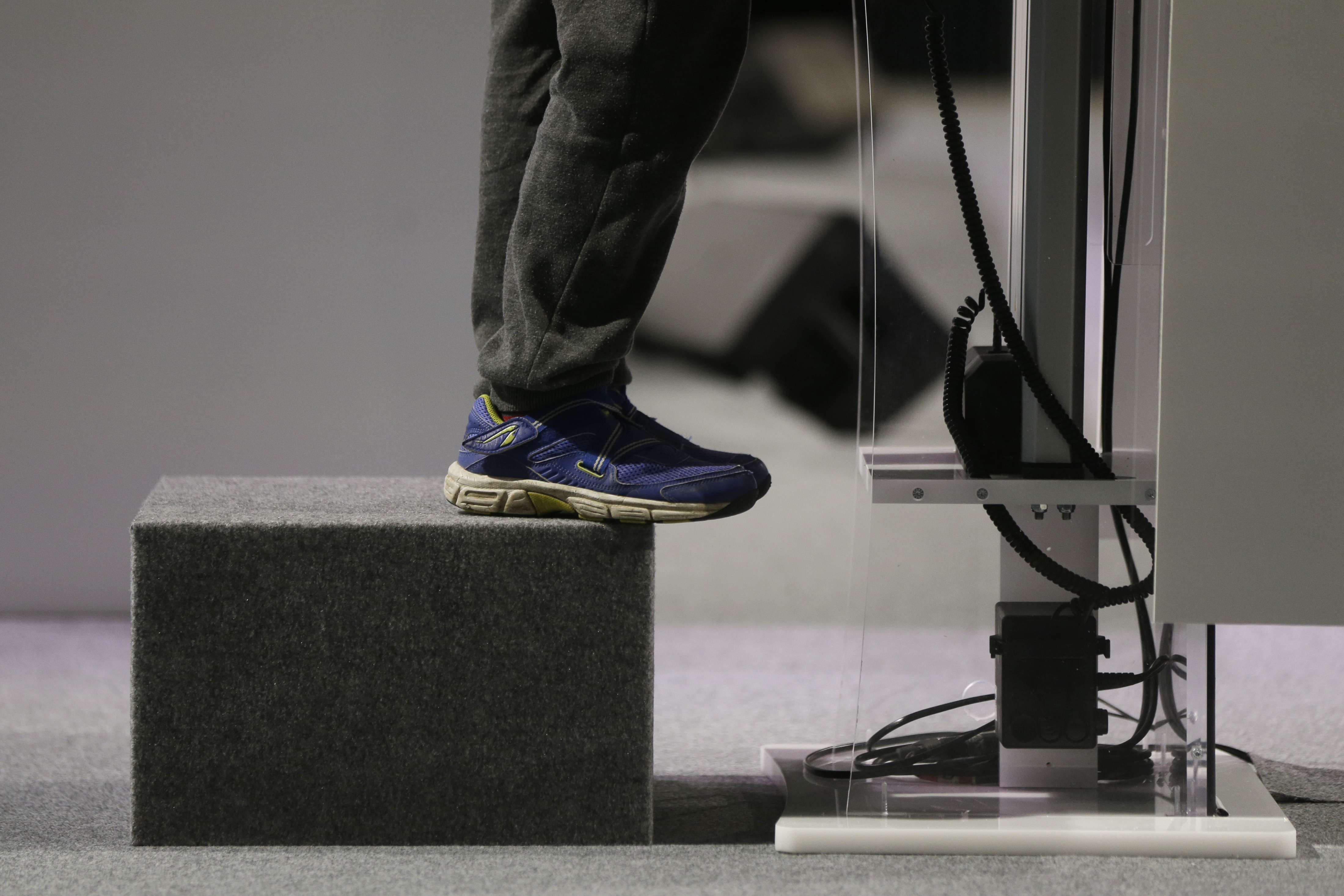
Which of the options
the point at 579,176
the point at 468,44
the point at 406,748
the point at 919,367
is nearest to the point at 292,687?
the point at 406,748

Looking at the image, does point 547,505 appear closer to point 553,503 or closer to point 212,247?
point 553,503

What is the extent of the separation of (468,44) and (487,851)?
1.59 m

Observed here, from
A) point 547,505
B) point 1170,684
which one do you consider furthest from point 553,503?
point 1170,684

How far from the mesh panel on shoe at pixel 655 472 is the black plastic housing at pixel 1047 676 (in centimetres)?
28

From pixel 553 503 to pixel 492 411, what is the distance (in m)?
0.10

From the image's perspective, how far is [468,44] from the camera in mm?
2371

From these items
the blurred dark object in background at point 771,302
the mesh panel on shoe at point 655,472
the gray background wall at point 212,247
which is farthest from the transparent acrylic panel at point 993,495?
the gray background wall at point 212,247

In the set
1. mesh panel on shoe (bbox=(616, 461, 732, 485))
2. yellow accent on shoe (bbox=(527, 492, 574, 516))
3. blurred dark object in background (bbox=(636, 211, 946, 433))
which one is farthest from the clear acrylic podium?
blurred dark object in background (bbox=(636, 211, 946, 433))

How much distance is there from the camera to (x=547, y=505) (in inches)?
45.8

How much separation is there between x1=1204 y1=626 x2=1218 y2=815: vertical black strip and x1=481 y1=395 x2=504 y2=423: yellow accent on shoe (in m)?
0.59

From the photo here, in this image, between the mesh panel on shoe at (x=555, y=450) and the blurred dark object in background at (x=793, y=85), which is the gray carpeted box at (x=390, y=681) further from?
the blurred dark object in background at (x=793, y=85)

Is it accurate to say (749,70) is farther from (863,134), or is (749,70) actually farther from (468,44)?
(863,134)

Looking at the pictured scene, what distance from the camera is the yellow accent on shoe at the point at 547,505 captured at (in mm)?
1158

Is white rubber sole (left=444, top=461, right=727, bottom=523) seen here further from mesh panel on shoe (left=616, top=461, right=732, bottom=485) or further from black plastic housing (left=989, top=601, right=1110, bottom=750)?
black plastic housing (left=989, top=601, right=1110, bottom=750)
